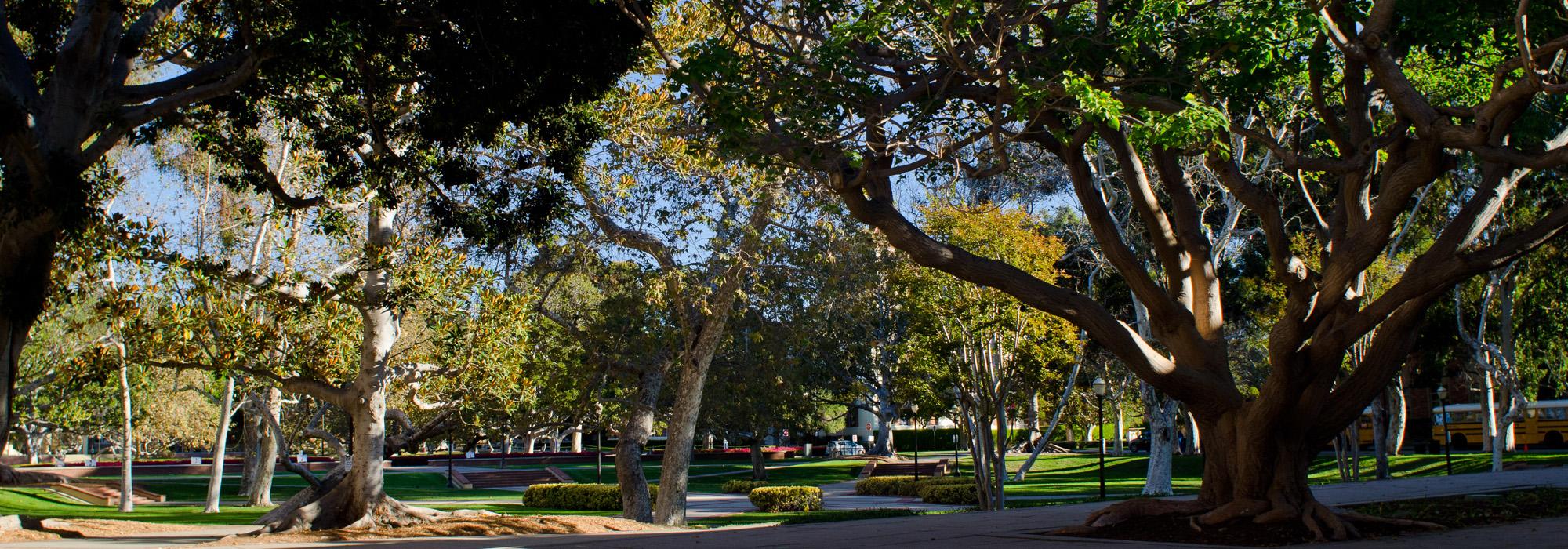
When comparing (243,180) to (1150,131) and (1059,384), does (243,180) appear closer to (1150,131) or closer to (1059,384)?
(1150,131)

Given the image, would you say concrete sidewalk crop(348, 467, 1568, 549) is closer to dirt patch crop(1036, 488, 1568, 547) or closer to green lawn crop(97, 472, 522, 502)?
dirt patch crop(1036, 488, 1568, 547)

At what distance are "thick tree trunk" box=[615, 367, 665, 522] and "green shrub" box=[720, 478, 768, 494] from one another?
1541cm

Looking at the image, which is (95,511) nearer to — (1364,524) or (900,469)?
(900,469)

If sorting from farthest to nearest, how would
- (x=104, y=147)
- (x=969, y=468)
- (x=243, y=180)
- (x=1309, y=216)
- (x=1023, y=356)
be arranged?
(x=969, y=468), (x=1309, y=216), (x=1023, y=356), (x=243, y=180), (x=104, y=147)

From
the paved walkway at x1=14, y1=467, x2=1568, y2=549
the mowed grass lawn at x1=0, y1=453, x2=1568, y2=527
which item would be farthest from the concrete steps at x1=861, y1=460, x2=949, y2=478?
the paved walkway at x1=14, y1=467, x2=1568, y2=549

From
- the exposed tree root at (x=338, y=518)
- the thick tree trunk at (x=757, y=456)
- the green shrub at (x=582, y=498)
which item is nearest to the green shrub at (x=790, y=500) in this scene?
the green shrub at (x=582, y=498)

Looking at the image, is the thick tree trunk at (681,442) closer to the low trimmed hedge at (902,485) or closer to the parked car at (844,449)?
the low trimmed hedge at (902,485)

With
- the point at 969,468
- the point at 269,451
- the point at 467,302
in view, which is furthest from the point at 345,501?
the point at 969,468

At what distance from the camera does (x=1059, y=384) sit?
94.5 feet

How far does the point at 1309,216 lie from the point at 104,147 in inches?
1038

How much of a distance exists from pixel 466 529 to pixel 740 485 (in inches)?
859

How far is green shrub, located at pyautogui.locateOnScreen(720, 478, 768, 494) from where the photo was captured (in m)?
35.5

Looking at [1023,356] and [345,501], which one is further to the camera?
[1023,356]

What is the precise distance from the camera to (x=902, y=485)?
3128 centimetres
